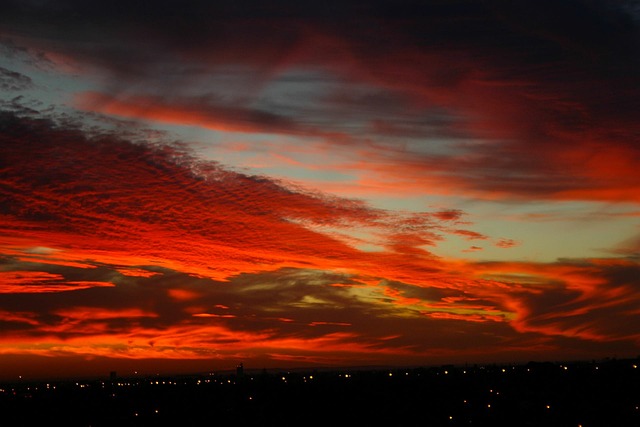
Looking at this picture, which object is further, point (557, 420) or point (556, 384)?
point (556, 384)

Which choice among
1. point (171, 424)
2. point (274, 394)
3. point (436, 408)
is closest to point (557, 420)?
point (436, 408)

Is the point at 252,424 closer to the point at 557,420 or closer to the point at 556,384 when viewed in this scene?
the point at 557,420

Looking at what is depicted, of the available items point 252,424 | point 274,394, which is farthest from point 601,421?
point 274,394

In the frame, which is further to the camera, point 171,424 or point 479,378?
point 479,378

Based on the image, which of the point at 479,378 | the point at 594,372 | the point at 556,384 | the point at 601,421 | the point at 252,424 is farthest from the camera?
the point at 479,378

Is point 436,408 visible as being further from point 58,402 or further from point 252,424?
point 58,402

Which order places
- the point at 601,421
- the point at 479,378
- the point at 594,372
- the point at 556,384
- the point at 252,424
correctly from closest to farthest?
the point at 601,421 → the point at 252,424 → the point at 556,384 → the point at 594,372 → the point at 479,378

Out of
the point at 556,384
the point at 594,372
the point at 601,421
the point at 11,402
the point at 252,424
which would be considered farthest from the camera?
the point at 594,372

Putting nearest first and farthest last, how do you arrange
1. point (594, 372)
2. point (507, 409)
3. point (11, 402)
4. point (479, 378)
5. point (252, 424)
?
point (252, 424) < point (507, 409) < point (11, 402) < point (594, 372) < point (479, 378)
